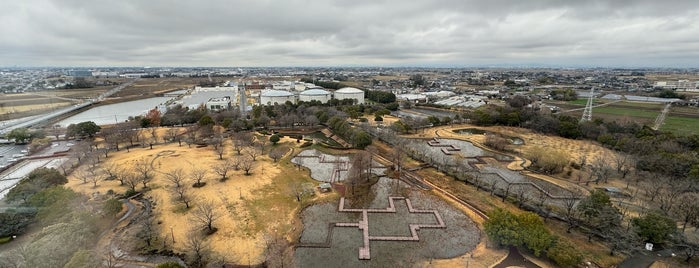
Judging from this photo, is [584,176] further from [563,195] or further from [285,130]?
[285,130]

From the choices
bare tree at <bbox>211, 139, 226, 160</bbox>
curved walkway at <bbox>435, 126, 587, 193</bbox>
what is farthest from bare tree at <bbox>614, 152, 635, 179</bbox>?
bare tree at <bbox>211, 139, 226, 160</bbox>

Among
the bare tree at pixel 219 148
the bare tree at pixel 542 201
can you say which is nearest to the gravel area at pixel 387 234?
the bare tree at pixel 542 201

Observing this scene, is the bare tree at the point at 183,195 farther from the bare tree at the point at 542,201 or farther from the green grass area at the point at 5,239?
the bare tree at the point at 542,201

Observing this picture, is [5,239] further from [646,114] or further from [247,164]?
[646,114]

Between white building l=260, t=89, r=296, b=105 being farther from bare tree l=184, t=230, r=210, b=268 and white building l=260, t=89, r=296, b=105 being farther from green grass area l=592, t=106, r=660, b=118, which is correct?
green grass area l=592, t=106, r=660, b=118

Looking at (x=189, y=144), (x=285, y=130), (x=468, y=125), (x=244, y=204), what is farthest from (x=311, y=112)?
(x=244, y=204)
